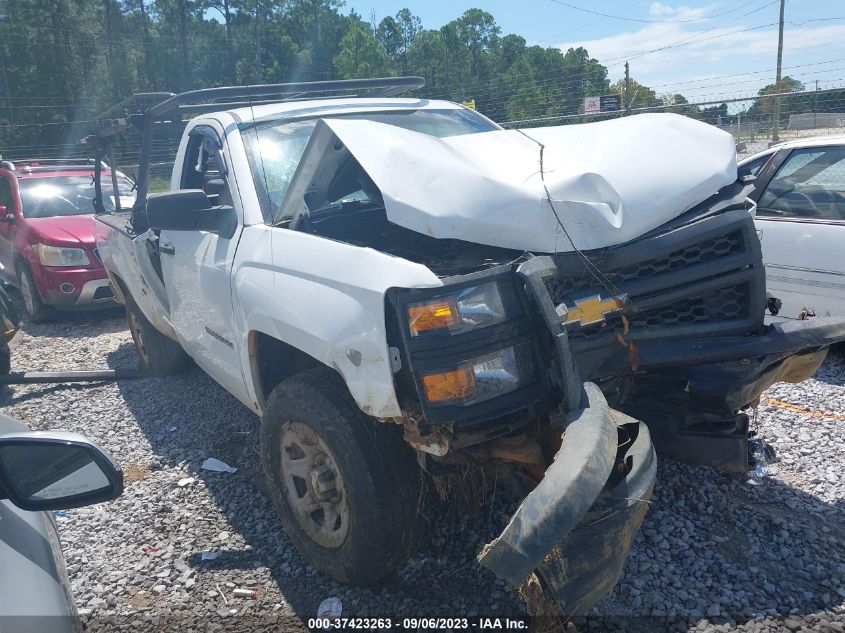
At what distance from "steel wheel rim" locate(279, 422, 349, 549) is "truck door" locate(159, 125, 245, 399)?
0.65 metres

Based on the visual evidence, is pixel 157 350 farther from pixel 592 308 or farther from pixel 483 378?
pixel 592 308

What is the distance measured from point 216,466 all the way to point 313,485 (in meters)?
1.51

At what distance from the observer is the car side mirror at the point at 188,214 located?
11.1 ft

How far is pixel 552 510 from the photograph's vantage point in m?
1.85

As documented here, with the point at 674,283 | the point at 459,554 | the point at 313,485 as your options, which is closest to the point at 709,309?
the point at 674,283

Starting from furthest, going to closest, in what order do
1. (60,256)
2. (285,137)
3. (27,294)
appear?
(27,294) < (60,256) < (285,137)

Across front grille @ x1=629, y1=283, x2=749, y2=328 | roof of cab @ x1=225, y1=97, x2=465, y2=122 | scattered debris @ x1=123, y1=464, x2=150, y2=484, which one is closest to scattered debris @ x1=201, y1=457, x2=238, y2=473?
scattered debris @ x1=123, y1=464, x2=150, y2=484

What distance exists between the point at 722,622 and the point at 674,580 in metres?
0.26

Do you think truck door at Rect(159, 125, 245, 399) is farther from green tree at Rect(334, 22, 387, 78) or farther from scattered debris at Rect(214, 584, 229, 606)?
green tree at Rect(334, 22, 387, 78)

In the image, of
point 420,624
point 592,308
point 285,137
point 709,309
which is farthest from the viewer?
point 285,137

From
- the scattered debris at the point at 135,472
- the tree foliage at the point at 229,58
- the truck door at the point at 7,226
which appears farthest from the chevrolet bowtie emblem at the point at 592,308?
the tree foliage at the point at 229,58

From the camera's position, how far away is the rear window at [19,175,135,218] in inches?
341

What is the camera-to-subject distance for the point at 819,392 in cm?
473

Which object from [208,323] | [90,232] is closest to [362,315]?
[208,323]
